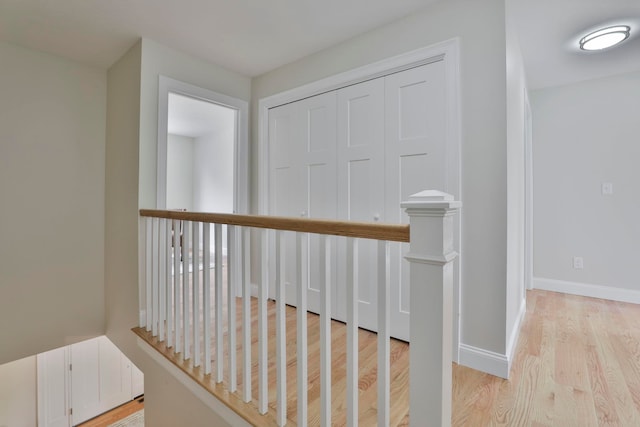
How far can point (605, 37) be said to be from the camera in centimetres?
214

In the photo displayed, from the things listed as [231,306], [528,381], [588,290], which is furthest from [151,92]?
[588,290]

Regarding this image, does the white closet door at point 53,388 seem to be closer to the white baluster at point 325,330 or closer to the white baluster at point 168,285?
the white baluster at point 168,285

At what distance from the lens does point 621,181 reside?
284cm

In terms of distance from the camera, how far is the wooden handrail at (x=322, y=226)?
88cm

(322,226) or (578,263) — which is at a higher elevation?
(322,226)

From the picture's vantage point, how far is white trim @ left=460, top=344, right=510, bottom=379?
5.40 feet

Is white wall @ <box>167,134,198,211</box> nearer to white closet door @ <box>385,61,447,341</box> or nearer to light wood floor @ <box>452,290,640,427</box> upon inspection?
white closet door @ <box>385,61,447,341</box>

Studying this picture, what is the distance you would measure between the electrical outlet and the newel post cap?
10.8 ft

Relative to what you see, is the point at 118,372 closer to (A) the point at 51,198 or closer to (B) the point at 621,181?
(A) the point at 51,198

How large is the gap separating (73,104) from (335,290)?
111 inches

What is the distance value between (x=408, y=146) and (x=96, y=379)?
201 inches

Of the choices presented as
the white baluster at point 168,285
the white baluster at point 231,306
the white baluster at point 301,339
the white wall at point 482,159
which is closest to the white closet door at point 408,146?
the white wall at point 482,159

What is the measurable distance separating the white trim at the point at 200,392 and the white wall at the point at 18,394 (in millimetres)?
2830

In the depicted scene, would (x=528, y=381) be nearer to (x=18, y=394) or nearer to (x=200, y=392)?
(x=200, y=392)
